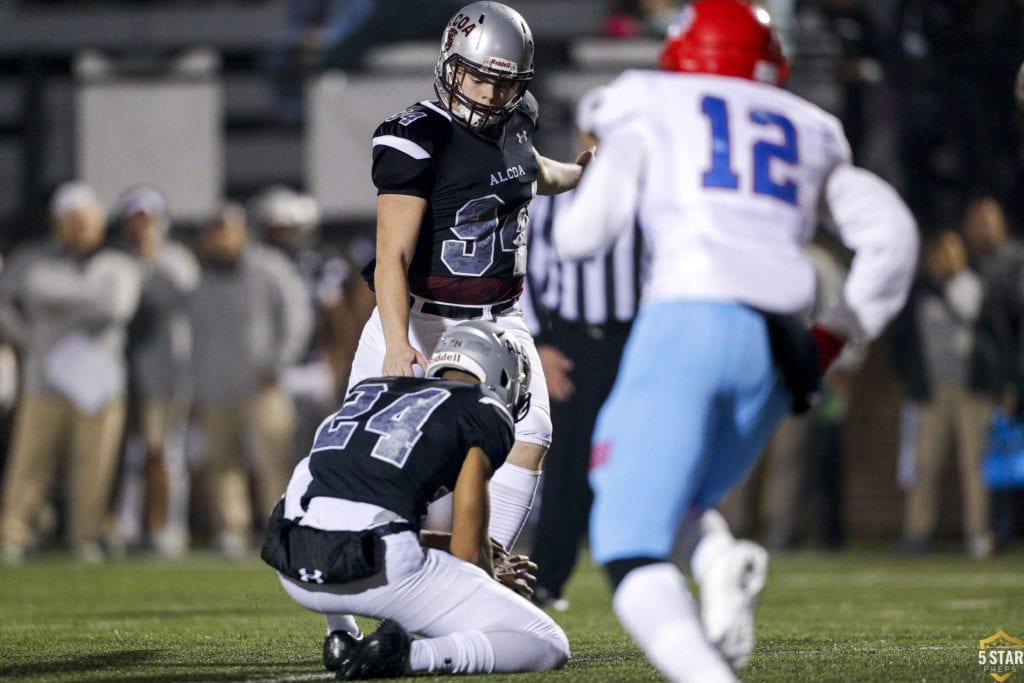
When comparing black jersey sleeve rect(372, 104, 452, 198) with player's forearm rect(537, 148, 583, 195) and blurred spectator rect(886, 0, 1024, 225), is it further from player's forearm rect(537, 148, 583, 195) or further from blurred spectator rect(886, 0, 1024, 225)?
blurred spectator rect(886, 0, 1024, 225)

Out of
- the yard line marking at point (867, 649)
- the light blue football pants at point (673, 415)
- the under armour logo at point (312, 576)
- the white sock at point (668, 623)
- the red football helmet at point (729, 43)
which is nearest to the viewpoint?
the white sock at point (668, 623)

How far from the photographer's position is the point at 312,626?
6.00 m

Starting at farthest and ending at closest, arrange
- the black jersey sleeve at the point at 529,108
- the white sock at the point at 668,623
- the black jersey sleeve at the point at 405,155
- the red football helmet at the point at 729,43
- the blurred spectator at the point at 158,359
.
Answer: the blurred spectator at the point at 158,359 → the black jersey sleeve at the point at 529,108 → the black jersey sleeve at the point at 405,155 → the red football helmet at the point at 729,43 → the white sock at the point at 668,623

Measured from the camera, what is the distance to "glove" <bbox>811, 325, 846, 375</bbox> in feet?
11.9

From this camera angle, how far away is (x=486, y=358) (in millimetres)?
4430

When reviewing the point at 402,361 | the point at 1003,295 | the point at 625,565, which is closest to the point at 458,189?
the point at 402,361

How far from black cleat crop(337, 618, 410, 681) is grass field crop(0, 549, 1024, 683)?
0.68ft

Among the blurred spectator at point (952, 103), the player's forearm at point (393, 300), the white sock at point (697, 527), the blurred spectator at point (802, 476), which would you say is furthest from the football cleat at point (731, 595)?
the blurred spectator at point (952, 103)

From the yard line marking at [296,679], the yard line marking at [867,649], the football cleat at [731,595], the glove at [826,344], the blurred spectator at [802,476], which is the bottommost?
the blurred spectator at [802,476]

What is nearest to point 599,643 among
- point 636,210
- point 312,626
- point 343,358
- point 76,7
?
point 312,626

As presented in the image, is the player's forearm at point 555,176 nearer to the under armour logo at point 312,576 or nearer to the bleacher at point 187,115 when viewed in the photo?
the under armour logo at point 312,576

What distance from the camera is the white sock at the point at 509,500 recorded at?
4.97 m

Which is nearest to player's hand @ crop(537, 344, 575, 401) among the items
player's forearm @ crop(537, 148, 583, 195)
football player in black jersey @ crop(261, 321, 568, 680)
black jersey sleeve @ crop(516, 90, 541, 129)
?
player's forearm @ crop(537, 148, 583, 195)

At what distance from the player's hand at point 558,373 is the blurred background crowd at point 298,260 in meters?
3.91
